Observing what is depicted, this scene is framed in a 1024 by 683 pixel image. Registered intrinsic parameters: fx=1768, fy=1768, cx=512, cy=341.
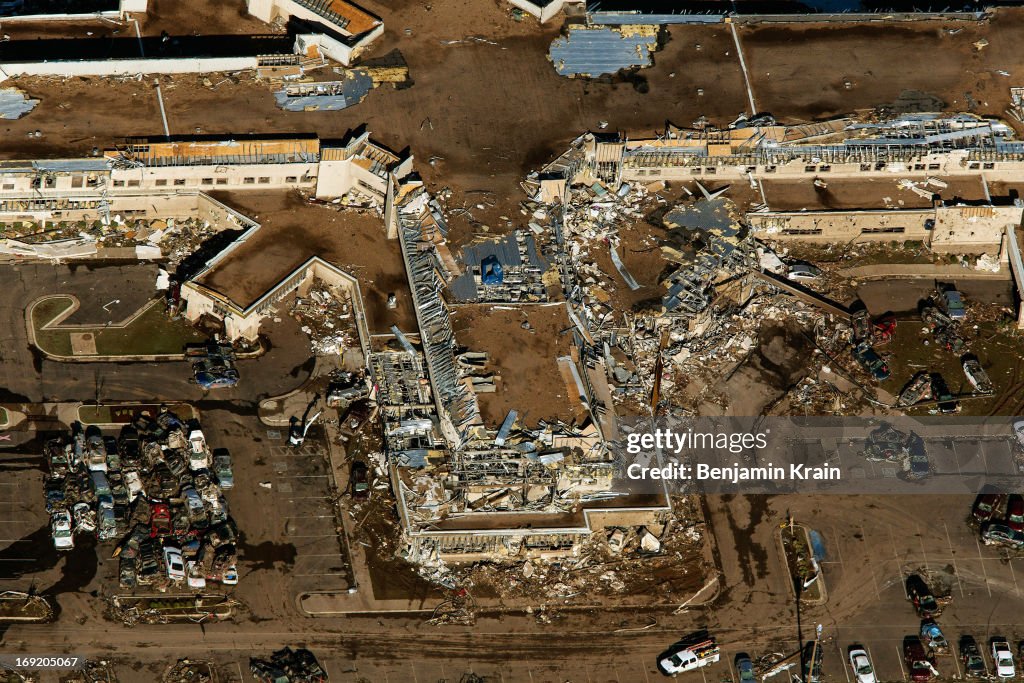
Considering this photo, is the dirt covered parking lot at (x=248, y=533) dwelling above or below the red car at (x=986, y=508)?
above

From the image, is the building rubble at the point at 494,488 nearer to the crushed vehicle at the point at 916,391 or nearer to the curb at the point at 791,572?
the curb at the point at 791,572

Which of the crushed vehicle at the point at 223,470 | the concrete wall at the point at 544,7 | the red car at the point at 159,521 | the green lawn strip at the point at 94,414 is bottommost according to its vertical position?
the red car at the point at 159,521

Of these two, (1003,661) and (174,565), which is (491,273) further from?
(1003,661)

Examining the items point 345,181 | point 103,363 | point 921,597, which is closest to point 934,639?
point 921,597

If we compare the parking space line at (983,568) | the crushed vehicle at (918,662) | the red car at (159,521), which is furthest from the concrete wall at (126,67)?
the crushed vehicle at (918,662)

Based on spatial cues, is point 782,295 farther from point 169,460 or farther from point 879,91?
point 169,460

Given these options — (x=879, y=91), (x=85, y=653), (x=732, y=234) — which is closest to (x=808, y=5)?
(x=879, y=91)
